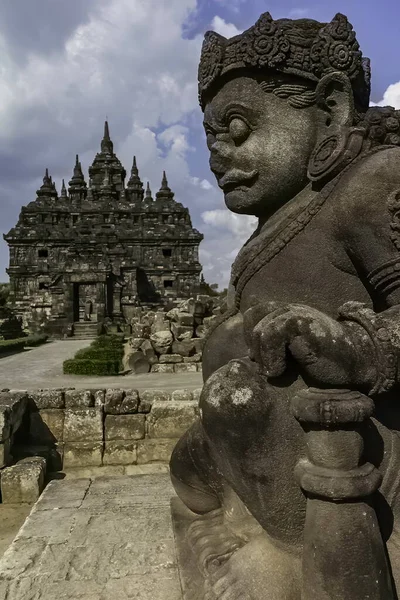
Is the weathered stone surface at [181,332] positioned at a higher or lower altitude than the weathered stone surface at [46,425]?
higher

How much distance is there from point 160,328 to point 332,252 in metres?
12.2

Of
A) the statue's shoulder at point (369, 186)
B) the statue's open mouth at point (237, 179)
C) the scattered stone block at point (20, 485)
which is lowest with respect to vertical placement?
the scattered stone block at point (20, 485)

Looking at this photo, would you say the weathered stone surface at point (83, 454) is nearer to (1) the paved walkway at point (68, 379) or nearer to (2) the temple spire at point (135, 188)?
(1) the paved walkway at point (68, 379)

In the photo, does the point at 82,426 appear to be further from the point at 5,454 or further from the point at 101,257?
the point at 101,257

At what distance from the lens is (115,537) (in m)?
2.79

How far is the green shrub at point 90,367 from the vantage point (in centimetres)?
1245

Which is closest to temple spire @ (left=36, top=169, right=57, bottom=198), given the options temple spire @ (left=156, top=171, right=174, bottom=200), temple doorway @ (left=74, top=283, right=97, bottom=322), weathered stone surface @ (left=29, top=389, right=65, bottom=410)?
temple spire @ (left=156, top=171, right=174, bottom=200)

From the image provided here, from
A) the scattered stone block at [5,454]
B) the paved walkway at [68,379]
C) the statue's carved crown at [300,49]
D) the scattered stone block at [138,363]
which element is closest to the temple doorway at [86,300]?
the paved walkway at [68,379]

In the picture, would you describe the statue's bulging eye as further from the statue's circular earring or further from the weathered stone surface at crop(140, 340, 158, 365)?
the weathered stone surface at crop(140, 340, 158, 365)

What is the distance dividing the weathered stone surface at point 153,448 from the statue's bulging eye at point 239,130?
4.14 metres

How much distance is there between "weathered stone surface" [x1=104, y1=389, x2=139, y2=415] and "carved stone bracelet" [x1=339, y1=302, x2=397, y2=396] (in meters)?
4.25

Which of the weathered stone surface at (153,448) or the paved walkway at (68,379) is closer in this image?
the weathered stone surface at (153,448)

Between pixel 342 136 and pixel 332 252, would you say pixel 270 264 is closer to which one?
pixel 332 252

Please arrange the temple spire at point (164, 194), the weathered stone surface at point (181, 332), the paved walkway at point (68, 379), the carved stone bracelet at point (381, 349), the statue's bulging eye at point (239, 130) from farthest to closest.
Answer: the temple spire at point (164, 194) → the weathered stone surface at point (181, 332) → the paved walkway at point (68, 379) → the statue's bulging eye at point (239, 130) → the carved stone bracelet at point (381, 349)
